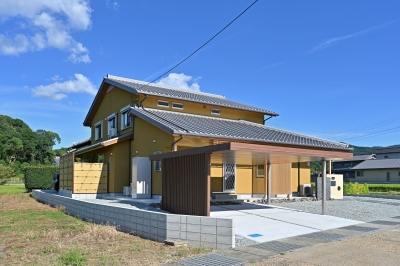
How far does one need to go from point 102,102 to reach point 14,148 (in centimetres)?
5299

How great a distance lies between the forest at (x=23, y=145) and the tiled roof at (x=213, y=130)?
2035 inches

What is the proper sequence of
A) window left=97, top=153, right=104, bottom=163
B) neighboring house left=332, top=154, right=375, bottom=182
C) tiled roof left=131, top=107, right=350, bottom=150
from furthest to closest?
neighboring house left=332, top=154, right=375, bottom=182
window left=97, top=153, right=104, bottom=163
tiled roof left=131, top=107, right=350, bottom=150

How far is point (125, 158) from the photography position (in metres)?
18.7

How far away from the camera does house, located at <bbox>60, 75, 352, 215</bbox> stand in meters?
11.7

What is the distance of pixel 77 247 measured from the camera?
25.4 feet

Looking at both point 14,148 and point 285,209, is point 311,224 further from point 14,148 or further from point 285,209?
point 14,148

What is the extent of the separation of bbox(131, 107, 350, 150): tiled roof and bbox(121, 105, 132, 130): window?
1624 mm

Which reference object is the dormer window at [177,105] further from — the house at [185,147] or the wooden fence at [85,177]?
the wooden fence at [85,177]

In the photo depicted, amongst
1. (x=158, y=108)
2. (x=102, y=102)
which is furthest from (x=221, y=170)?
(x=102, y=102)

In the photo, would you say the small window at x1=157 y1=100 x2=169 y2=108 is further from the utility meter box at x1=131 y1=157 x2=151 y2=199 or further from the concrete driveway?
the concrete driveway

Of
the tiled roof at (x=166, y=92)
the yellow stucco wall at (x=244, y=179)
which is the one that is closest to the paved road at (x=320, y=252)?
the yellow stucco wall at (x=244, y=179)

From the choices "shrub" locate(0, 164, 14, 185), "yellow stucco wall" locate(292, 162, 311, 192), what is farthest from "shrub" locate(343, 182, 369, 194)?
"shrub" locate(0, 164, 14, 185)

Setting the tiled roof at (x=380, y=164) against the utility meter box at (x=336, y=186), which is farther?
the tiled roof at (x=380, y=164)

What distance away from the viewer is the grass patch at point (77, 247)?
667 centimetres
